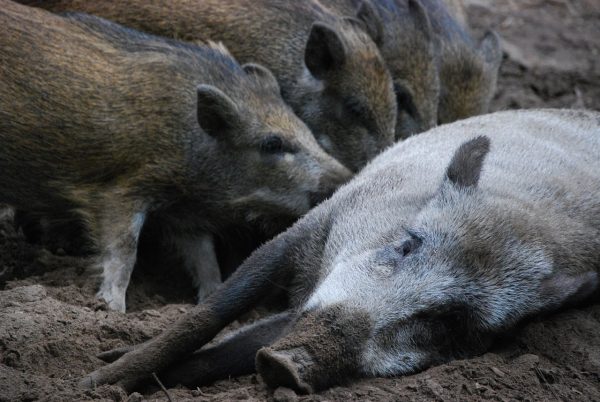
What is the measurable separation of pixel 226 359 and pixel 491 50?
358 cm

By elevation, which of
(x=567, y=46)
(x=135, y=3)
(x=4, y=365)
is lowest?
(x=567, y=46)

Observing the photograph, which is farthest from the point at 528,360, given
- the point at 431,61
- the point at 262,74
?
the point at 431,61

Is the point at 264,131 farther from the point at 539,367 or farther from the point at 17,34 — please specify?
the point at 539,367

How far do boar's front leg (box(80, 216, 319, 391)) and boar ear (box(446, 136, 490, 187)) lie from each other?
0.59 m

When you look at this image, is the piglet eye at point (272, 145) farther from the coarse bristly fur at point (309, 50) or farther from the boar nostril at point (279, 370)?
the boar nostril at point (279, 370)

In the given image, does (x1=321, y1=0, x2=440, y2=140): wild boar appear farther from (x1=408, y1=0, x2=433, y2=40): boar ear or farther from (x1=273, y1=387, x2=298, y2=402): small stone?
(x1=273, y1=387, x2=298, y2=402): small stone

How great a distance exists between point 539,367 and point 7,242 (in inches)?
104

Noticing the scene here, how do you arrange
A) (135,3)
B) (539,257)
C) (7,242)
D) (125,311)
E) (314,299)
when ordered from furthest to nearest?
(135,3) → (7,242) → (125,311) → (539,257) → (314,299)

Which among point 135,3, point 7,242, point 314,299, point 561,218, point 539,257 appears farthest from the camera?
point 135,3

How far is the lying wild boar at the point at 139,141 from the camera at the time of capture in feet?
16.5

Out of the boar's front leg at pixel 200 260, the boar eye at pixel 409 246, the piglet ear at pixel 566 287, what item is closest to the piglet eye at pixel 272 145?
the boar's front leg at pixel 200 260

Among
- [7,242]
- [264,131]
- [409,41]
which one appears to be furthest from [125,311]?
[409,41]

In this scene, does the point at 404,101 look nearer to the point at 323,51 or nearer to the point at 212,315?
the point at 323,51

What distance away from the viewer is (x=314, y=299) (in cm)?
367
